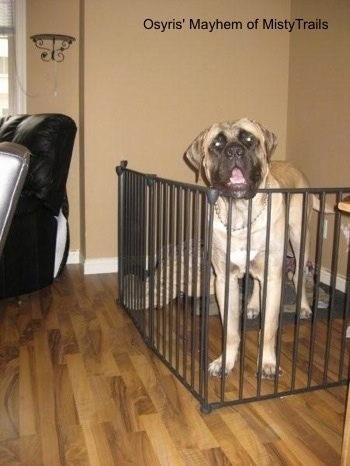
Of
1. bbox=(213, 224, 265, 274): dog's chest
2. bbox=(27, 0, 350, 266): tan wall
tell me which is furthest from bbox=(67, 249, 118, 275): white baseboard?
bbox=(213, 224, 265, 274): dog's chest

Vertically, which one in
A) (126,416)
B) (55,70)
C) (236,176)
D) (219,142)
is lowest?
(126,416)

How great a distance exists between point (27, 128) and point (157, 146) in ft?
3.30

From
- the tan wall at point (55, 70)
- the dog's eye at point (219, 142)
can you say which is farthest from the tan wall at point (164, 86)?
the dog's eye at point (219, 142)

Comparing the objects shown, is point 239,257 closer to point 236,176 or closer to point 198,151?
point 236,176

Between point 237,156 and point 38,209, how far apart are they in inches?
58.5

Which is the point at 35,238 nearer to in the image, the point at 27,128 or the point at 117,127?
the point at 27,128

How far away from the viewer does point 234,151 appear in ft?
5.77

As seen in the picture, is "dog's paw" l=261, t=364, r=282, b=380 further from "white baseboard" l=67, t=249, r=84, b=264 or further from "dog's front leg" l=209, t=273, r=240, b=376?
"white baseboard" l=67, t=249, r=84, b=264

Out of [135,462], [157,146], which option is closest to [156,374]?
[135,462]

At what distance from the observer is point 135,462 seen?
1.42 meters

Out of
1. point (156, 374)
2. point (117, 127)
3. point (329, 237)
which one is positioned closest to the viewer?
point (156, 374)

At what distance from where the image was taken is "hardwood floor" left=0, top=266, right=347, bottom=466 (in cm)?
145

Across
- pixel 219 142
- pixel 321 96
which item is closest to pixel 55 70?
pixel 321 96

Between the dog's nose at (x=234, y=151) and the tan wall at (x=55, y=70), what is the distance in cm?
218
